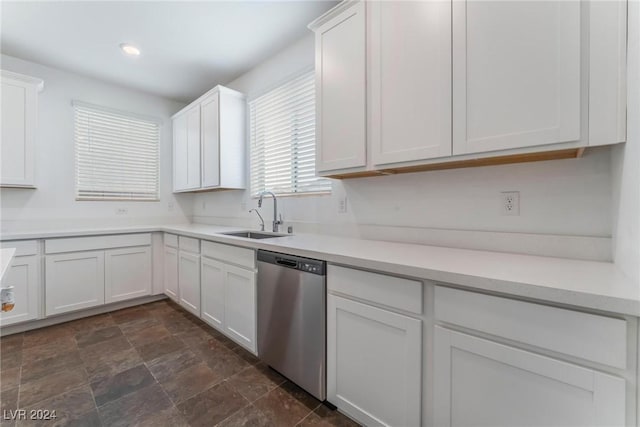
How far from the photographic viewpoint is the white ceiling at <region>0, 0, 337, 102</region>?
2.00m

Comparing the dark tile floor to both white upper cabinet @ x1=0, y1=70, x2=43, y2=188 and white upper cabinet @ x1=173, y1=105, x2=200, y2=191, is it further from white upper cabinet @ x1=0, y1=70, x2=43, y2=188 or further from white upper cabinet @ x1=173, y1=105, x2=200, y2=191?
white upper cabinet @ x1=173, y1=105, x2=200, y2=191

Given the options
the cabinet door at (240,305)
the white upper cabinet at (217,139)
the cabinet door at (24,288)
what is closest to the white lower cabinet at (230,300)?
the cabinet door at (240,305)

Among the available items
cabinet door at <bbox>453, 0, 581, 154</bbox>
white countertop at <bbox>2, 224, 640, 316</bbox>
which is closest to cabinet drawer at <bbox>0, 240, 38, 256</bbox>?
white countertop at <bbox>2, 224, 640, 316</bbox>

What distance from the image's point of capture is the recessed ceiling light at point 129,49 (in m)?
2.46

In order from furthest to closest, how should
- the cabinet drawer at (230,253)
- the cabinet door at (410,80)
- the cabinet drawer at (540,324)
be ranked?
the cabinet drawer at (230,253) → the cabinet door at (410,80) → the cabinet drawer at (540,324)

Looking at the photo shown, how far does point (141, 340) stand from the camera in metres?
2.27

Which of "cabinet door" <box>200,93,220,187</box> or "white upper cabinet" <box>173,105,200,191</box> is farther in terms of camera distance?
"white upper cabinet" <box>173,105,200,191</box>

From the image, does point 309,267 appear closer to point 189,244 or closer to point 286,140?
point 286,140

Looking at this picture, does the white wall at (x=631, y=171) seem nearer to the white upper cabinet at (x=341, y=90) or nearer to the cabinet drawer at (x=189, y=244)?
the white upper cabinet at (x=341, y=90)

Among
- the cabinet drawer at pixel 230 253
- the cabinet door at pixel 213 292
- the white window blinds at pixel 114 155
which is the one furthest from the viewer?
the white window blinds at pixel 114 155

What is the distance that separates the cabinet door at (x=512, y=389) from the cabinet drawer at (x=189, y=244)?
87.3 inches

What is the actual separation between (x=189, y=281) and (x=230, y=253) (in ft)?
2.99

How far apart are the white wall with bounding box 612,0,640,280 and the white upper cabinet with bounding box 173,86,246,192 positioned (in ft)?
9.36

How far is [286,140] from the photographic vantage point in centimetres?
256
